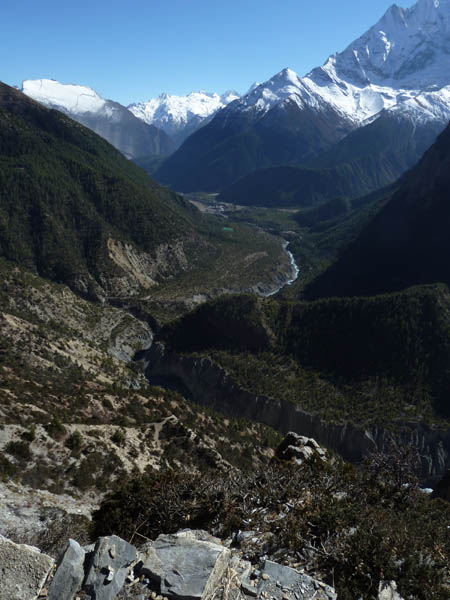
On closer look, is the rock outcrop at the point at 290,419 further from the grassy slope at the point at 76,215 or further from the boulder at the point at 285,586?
the grassy slope at the point at 76,215

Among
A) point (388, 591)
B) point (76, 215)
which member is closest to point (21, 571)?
point (388, 591)

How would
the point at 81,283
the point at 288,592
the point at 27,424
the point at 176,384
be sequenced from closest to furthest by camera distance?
the point at 288,592, the point at 27,424, the point at 176,384, the point at 81,283

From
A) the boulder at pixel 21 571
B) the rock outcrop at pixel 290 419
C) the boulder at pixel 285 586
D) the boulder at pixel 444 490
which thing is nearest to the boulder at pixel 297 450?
the rock outcrop at pixel 290 419

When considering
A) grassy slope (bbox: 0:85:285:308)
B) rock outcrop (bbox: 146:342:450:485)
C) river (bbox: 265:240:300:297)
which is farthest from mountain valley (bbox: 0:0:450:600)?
river (bbox: 265:240:300:297)

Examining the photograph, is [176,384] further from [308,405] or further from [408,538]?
[408,538]

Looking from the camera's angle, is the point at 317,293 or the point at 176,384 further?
the point at 317,293

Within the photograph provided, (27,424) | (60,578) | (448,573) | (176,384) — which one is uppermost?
(60,578)

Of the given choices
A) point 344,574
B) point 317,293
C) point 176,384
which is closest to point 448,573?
point 344,574

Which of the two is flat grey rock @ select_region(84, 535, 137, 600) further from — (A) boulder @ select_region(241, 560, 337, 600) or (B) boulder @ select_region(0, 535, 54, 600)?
(A) boulder @ select_region(241, 560, 337, 600)
